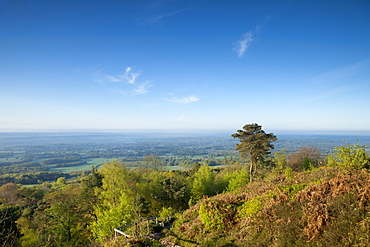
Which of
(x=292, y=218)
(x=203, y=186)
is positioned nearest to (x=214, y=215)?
(x=292, y=218)

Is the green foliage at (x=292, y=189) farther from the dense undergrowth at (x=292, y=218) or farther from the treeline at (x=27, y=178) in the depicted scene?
the treeline at (x=27, y=178)

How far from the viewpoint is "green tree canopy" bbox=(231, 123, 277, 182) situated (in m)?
21.2

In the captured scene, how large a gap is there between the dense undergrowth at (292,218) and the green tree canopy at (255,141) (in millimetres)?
10869

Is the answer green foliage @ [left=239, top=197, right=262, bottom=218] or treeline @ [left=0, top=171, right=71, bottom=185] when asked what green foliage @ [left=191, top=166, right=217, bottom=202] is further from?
treeline @ [left=0, top=171, right=71, bottom=185]

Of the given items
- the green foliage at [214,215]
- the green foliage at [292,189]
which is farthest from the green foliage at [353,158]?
the green foliage at [214,215]

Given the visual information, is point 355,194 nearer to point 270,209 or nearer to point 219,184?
point 270,209

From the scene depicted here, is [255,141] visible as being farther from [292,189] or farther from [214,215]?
[214,215]

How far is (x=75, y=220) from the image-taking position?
70.7ft

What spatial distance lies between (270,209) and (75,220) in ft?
72.4

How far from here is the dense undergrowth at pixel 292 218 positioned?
19.6ft

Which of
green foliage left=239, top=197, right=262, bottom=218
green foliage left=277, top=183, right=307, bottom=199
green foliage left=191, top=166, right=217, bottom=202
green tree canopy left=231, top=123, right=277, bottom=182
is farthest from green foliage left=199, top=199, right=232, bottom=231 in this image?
green foliage left=191, top=166, right=217, bottom=202

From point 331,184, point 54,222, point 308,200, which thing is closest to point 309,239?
point 308,200

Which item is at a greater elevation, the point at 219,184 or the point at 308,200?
the point at 308,200

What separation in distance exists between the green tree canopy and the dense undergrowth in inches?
428
